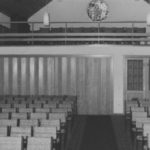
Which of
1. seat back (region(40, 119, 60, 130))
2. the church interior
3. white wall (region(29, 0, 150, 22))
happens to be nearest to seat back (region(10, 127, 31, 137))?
seat back (region(40, 119, 60, 130))

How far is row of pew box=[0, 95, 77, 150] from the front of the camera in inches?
332

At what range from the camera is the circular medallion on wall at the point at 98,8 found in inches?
883

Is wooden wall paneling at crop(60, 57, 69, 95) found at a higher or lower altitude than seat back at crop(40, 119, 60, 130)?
higher

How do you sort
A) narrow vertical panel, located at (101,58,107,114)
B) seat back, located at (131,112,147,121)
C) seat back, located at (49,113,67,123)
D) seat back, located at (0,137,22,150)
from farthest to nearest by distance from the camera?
narrow vertical panel, located at (101,58,107,114) → seat back, located at (131,112,147,121) → seat back, located at (49,113,67,123) → seat back, located at (0,137,22,150)

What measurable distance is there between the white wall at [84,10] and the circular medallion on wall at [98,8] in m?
0.30

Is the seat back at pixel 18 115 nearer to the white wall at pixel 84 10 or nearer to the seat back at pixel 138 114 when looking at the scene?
the seat back at pixel 138 114

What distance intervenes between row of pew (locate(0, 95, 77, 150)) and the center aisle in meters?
0.76

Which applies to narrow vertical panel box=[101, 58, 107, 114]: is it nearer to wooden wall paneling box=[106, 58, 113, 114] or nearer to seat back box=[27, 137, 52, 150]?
wooden wall paneling box=[106, 58, 113, 114]

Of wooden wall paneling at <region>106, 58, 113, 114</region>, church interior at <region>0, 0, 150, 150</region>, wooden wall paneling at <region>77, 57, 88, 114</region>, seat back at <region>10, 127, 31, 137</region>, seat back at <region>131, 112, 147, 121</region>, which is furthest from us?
wooden wall paneling at <region>77, 57, 88, 114</region>

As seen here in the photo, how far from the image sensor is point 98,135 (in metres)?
12.9

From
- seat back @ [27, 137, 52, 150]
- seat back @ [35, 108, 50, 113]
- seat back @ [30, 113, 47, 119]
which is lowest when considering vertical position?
seat back @ [27, 137, 52, 150]

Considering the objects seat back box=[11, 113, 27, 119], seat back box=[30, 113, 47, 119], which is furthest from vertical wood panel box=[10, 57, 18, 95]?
seat back box=[30, 113, 47, 119]

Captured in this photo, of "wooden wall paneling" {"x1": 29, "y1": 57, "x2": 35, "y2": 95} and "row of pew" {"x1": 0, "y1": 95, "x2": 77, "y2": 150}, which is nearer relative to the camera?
"row of pew" {"x1": 0, "y1": 95, "x2": 77, "y2": 150}

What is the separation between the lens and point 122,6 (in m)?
22.7
